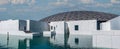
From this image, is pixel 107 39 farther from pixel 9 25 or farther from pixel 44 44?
pixel 9 25

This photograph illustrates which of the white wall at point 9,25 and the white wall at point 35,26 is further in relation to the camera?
the white wall at point 35,26

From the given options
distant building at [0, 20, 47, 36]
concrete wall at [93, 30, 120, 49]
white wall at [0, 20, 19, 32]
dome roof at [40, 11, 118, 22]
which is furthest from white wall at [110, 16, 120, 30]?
white wall at [0, 20, 19, 32]

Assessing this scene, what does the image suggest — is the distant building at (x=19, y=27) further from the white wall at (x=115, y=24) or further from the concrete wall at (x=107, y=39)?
the concrete wall at (x=107, y=39)

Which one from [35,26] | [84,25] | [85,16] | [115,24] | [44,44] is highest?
[85,16]

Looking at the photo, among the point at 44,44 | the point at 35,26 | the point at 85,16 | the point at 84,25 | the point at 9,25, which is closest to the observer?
the point at 44,44

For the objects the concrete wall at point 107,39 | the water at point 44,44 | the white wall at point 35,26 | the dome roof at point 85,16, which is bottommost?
the water at point 44,44

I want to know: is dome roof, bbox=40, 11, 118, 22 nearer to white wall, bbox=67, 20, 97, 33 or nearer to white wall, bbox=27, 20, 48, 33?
white wall, bbox=67, 20, 97, 33

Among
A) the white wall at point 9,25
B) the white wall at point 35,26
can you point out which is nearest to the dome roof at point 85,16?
the white wall at point 35,26

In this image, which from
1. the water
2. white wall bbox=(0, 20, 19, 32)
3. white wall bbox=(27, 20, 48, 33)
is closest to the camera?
the water

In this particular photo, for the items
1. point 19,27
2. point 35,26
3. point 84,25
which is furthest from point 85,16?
point 19,27

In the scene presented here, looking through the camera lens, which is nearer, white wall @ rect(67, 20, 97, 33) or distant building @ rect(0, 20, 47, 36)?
distant building @ rect(0, 20, 47, 36)

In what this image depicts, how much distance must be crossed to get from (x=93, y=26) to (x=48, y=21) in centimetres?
1225

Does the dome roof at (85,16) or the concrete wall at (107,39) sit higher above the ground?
the dome roof at (85,16)

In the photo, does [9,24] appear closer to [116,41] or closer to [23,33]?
[23,33]
